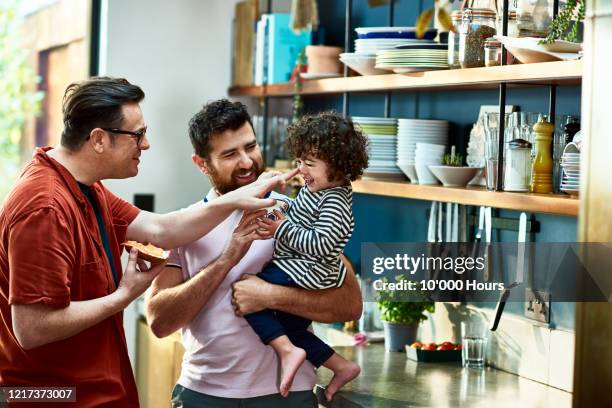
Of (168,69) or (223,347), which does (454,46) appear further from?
(168,69)

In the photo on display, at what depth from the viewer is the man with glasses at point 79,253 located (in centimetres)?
203

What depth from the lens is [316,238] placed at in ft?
7.83

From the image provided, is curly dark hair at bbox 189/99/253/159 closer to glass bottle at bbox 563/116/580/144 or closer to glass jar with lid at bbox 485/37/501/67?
glass jar with lid at bbox 485/37/501/67

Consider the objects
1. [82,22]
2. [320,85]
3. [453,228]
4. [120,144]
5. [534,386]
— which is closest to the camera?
[120,144]

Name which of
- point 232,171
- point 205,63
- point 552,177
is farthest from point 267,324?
point 205,63

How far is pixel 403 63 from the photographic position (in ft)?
10.3

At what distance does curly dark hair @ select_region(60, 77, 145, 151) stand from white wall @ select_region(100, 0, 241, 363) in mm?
2362

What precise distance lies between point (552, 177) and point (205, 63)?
2.53m

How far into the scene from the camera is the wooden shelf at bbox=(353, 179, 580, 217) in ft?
8.24

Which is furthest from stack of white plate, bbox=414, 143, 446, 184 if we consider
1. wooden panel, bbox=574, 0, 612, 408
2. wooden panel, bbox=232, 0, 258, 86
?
wooden panel, bbox=232, 0, 258, 86

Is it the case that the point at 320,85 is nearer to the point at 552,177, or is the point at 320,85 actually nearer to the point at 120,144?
the point at 552,177

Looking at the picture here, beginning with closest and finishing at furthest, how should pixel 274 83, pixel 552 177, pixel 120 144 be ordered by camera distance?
pixel 120 144 → pixel 552 177 → pixel 274 83

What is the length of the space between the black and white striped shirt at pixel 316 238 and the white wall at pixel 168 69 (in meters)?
2.28

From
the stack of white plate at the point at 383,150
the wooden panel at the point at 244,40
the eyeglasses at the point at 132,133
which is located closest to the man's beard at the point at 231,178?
the eyeglasses at the point at 132,133
